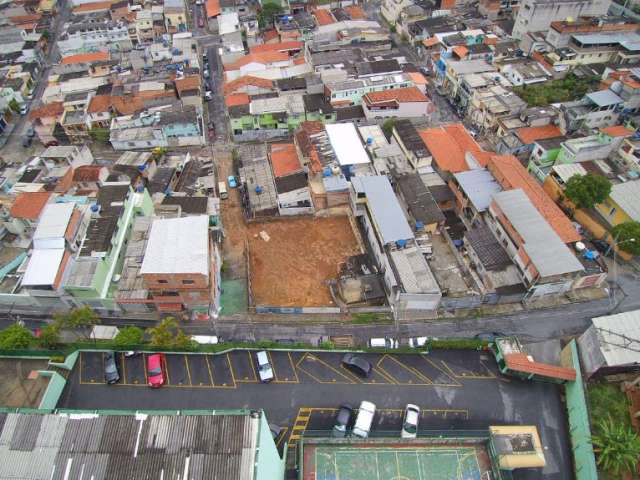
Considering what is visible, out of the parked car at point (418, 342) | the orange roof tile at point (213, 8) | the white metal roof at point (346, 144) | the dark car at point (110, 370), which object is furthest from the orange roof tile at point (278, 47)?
the dark car at point (110, 370)

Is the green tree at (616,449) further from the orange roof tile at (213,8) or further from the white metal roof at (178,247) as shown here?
the orange roof tile at (213,8)

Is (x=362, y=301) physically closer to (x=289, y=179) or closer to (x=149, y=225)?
(x=289, y=179)

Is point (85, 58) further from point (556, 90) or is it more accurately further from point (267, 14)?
point (556, 90)

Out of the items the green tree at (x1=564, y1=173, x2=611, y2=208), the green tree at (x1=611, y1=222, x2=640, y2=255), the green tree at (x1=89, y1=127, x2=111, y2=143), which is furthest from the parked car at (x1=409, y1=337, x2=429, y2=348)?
the green tree at (x1=89, y1=127, x2=111, y2=143)

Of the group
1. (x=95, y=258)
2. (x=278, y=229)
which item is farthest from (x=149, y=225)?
(x=278, y=229)

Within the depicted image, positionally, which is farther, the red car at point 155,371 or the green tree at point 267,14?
Answer: the green tree at point 267,14

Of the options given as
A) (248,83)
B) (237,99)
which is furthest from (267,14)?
(237,99)
